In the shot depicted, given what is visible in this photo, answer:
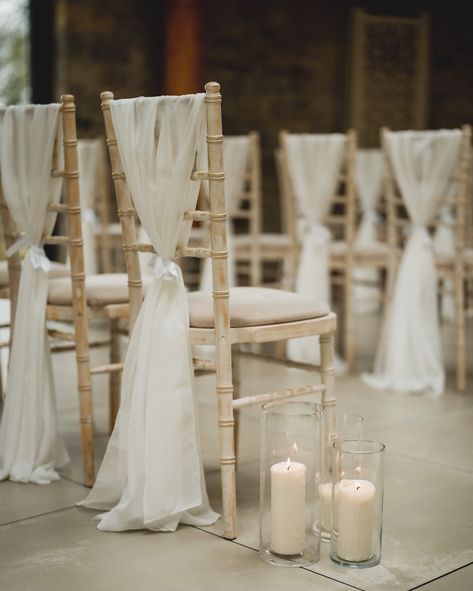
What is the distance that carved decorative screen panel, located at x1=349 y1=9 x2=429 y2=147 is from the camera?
8164 millimetres

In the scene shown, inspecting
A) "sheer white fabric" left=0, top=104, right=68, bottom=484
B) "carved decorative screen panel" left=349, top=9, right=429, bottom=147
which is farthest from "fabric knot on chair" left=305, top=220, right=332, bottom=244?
"carved decorative screen panel" left=349, top=9, right=429, bottom=147

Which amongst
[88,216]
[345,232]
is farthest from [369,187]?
[88,216]

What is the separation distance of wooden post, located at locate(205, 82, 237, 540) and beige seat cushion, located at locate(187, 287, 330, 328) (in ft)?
0.30

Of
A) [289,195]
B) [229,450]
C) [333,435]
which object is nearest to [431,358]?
[289,195]

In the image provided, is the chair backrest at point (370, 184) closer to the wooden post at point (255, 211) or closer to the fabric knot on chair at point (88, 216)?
the wooden post at point (255, 211)

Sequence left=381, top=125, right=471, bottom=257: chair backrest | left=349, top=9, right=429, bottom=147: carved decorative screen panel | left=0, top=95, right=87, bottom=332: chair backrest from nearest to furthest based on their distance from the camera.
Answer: left=0, top=95, right=87, bottom=332: chair backrest → left=381, top=125, right=471, bottom=257: chair backrest → left=349, top=9, right=429, bottom=147: carved decorative screen panel

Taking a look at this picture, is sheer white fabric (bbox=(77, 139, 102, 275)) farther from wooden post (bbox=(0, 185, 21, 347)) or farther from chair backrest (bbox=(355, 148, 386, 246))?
wooden post (bbox=(0, 185, 21, 347))

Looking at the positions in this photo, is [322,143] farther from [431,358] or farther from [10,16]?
[10,16]

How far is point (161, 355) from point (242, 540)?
0.50 m

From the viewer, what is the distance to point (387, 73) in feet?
27.1

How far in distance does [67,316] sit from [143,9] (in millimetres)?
4844

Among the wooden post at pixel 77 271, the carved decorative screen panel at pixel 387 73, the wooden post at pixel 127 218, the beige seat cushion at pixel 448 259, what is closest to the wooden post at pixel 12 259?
the wooden post at pixel 77 271

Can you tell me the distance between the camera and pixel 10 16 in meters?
6.61

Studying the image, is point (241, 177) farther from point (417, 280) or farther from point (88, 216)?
point (417, 280)
